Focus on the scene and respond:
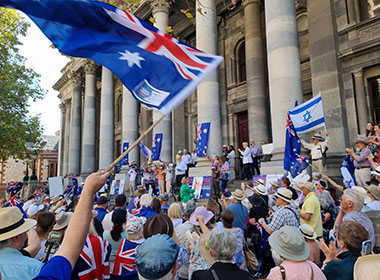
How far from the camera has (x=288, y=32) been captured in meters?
9.52

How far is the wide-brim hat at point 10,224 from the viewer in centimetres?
180

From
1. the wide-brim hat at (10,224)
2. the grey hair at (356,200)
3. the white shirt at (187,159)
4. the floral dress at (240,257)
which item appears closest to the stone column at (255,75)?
the white shirt at (187,159)

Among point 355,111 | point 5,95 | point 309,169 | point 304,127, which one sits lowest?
point 309,169

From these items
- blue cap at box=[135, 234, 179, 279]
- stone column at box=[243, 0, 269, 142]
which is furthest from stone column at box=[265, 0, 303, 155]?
blue cap at box=[135, 234, 179, 279]

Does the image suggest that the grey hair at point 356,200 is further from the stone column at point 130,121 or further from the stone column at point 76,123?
the stone column at point 76,123

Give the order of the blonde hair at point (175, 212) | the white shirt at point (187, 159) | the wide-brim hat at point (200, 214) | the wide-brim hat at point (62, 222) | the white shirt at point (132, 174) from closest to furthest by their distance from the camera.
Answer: the wide-brim hat at point (62, 222) → the wide-brim hat at point (200, 214) → the blonde hair at point (175, 212) → the white shirt at point (187, 159) → the white shirt at point (132, 174)

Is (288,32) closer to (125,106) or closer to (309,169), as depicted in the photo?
(309,169)

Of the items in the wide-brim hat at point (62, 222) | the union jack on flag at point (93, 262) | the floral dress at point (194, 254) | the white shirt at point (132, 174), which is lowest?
the floral dress at point (194, 254)

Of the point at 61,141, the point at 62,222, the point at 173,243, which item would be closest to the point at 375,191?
the point at 173,243

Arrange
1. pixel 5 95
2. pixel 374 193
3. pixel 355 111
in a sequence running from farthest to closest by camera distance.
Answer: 1. pixel 5 95
2. pixel 355 111
3. pixel 374 193

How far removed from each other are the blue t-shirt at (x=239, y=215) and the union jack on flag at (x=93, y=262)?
303 cm

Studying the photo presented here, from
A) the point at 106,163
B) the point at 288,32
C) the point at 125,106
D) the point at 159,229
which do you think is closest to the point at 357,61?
the point at 288,32

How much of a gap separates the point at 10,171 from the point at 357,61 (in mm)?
55282

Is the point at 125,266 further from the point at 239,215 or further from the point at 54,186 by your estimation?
the point at 54,186
